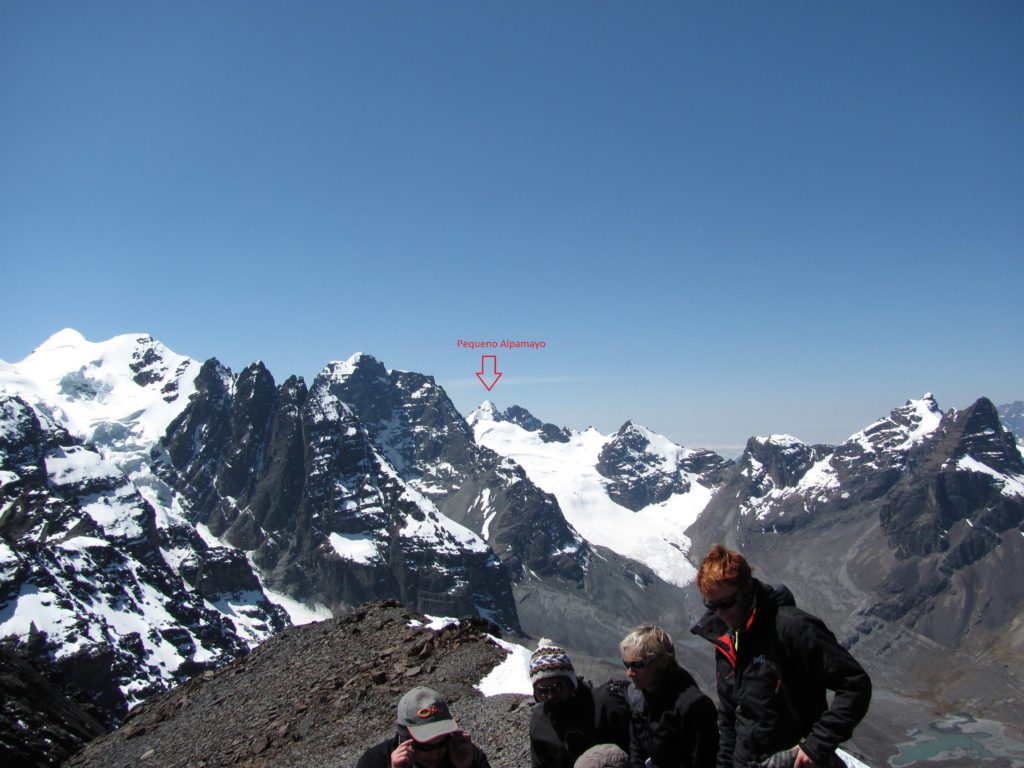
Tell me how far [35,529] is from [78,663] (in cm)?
7402

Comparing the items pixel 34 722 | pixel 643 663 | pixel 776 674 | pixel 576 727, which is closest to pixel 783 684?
pixel 776 674

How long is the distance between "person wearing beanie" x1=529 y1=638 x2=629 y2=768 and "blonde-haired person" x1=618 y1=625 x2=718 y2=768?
411 mm

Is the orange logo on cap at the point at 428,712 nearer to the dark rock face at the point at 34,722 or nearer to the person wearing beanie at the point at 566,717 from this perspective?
the person wearing beanie at the point at 566,717

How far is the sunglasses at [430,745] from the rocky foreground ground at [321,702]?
7.89 meters

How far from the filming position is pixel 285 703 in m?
23.0

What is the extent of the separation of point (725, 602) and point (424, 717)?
369 cm

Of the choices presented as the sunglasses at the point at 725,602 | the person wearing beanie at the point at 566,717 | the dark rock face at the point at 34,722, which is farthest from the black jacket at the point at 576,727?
the dark rock face at the point at 34,722

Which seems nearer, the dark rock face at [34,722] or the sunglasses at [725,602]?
the sunglasses at [725,602]

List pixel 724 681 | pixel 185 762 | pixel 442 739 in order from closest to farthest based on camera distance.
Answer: pixel 442 739 < pixel 724 681 < pixel 185 762

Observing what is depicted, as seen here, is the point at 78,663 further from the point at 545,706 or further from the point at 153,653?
the point at 545,706

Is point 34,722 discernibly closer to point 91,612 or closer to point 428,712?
point 428,712

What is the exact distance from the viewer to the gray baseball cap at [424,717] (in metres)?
7.02

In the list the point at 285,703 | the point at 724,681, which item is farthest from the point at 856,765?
the point at 285,703

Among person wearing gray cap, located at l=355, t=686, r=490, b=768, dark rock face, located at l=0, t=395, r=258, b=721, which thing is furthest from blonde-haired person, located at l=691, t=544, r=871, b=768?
dark rock face, located at l=0, t=395, r=258, b=721
